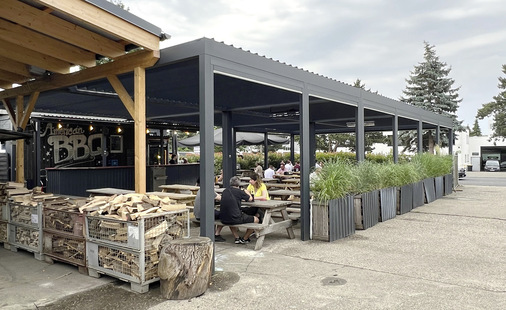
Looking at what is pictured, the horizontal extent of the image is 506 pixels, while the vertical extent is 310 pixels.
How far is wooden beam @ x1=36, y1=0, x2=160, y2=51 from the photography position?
4467 mm

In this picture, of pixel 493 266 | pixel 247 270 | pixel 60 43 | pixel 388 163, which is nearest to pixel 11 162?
pixel 60 43

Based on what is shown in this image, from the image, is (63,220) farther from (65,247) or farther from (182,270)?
(182,270)

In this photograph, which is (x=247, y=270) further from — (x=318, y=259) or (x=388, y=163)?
(x=388, y=163)

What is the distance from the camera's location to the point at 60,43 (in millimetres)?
6145

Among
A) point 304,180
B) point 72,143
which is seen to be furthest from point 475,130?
point 304,180

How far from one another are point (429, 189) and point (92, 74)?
34.4 feet

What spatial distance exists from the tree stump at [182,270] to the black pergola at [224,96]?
826 mm

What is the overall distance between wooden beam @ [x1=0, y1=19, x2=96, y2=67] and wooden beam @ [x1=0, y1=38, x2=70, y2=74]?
48 cm

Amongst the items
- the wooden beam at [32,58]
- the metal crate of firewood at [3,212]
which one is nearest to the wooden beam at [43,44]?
the wooden beam at [32,58]

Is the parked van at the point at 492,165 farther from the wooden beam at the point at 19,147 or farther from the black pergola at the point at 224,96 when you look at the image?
the wooden beam at the point at 19,147

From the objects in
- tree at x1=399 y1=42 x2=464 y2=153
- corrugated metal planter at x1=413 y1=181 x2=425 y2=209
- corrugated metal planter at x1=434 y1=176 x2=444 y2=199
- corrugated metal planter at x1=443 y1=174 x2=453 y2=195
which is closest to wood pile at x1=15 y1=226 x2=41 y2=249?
corrugated metal planter at x1=413 y1=181 x2=425 y2=209

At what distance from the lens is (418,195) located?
35.7ft

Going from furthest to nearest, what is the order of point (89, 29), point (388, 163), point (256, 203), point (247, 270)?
point (388, 163)
point (256, 203)
point (89, 29)
point (247, 270)

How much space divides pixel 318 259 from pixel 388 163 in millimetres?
5423
